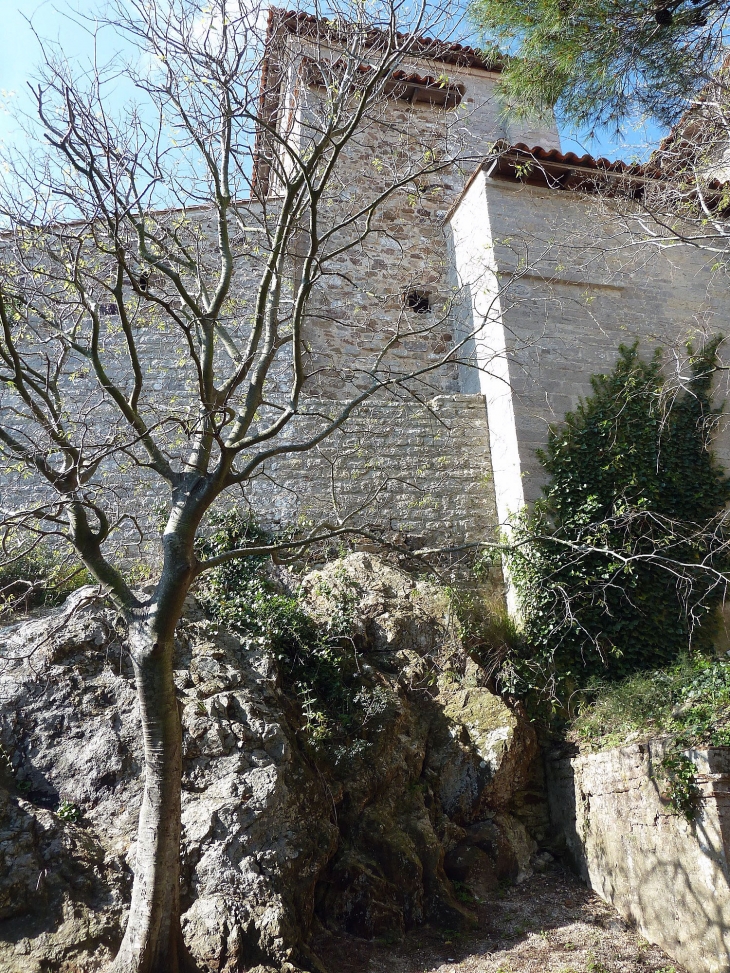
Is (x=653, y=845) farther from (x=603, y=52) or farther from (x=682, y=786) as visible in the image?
(x=603, y=52)

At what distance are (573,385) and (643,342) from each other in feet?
4.02

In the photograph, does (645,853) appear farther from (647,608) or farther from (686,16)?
(686,16)

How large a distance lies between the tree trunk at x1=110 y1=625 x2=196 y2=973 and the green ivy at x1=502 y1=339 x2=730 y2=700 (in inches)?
128

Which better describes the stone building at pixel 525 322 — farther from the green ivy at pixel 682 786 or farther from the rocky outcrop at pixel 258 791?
the green ivy at pixel 682 786

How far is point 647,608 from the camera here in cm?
697

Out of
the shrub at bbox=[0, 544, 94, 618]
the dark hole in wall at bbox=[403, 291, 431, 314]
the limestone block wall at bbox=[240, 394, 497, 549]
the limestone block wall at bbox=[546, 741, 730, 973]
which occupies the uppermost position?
the dark hole in wall at bbox=[403, 291, 431, 314]

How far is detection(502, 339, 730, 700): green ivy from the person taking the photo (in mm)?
6773

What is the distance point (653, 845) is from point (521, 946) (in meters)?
1.16

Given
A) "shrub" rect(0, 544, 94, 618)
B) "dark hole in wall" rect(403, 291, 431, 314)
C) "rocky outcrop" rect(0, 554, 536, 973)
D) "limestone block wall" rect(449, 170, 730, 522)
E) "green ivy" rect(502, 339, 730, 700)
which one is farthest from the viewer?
"dark hole in wall" rect(403, 291, 431, 314)

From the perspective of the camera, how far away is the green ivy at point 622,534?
677cm

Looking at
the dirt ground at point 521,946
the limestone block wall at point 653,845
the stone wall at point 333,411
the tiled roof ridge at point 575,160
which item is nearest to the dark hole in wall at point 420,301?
the stone wall at point 333,411

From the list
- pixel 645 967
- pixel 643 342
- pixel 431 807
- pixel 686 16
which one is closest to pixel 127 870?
pixel 431 807

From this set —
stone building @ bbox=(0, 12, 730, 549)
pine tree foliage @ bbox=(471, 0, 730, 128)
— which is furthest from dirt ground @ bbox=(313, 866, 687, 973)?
pine tree foliage @ bbox=(471, 0, 730, 128)

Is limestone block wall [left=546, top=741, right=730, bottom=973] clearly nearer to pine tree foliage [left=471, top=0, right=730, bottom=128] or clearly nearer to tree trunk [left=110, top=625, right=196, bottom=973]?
tree trunk [left=110, top=625, right=196, bottom=973]
